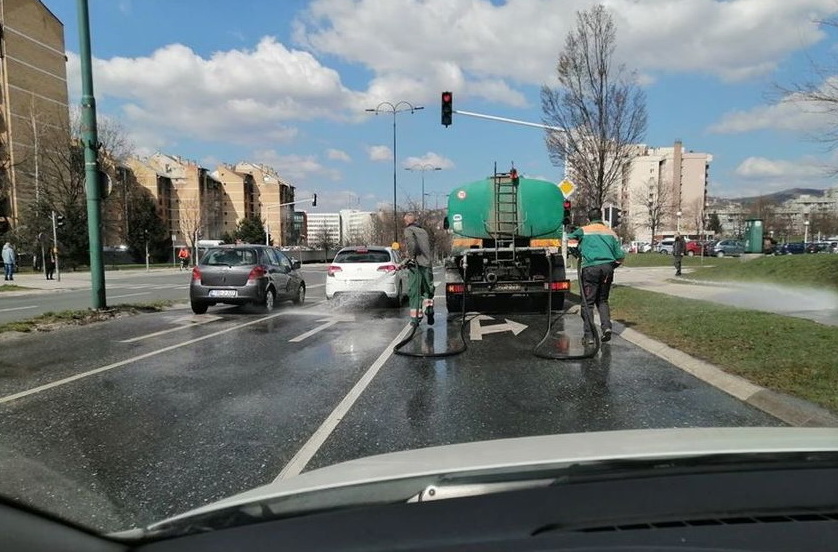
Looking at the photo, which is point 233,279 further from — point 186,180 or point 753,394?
point 186,180

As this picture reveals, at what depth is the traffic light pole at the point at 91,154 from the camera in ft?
40.3

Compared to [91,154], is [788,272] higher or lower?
lower

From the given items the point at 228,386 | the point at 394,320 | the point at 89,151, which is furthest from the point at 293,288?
the point at 228,386

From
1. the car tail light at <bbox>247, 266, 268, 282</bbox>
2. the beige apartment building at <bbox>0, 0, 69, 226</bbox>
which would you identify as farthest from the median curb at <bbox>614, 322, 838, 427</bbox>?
the beige apartment building at <bbox>0, 0, 69, 226</bbox>

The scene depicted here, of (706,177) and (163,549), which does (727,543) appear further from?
(706,177)

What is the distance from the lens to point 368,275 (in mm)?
15703

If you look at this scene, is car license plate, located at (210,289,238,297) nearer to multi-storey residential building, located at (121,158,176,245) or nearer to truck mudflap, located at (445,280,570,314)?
truck mudflap, located at (445,280,570,314)

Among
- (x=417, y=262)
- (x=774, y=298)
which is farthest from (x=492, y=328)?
(x=774, y=298)

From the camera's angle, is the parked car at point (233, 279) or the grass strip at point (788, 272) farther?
the grass strip at point (788, 272)

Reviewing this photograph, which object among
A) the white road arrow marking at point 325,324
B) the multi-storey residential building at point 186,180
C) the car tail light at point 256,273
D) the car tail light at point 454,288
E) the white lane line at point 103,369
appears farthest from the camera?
the multi-storey residential building at point 186,180

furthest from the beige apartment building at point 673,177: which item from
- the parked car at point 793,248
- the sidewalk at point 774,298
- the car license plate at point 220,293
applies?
the car license plate at point 220,293

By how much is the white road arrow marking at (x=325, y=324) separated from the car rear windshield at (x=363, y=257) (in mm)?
2838

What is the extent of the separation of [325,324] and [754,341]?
755 centimetres

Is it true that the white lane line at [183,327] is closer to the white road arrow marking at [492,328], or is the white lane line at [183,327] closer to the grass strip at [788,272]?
the white road arrow marking at [492,328]
